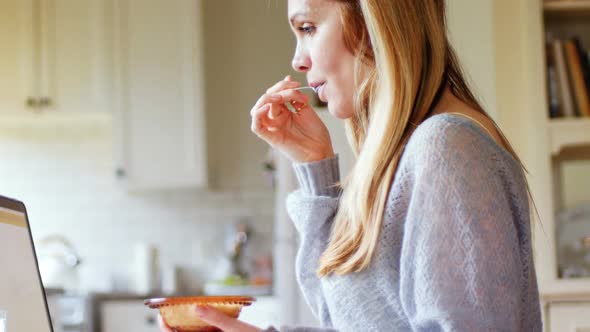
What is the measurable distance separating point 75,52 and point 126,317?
135cm

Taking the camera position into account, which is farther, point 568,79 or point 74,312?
point 74,312

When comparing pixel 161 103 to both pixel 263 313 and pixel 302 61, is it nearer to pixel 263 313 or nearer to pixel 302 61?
pixel 263 313

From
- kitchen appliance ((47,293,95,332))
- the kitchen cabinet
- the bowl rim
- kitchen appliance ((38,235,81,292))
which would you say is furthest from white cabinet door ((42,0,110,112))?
the bowl rim

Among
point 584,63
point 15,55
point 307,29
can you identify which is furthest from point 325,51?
point 15,55

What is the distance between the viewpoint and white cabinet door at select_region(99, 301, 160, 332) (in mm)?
4727

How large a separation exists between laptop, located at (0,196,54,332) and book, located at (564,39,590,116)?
2.39m

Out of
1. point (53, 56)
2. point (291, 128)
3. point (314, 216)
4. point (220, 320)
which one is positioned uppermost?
point (53, 56)

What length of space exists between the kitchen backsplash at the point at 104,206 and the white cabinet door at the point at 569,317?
7.80ft

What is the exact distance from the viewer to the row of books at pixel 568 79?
3207 millimetres

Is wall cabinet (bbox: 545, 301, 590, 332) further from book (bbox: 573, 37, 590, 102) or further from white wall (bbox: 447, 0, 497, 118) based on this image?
book (bbox: 573, 37, 590, 102)

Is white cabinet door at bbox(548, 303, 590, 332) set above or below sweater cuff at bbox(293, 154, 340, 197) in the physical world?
below

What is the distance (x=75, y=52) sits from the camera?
5.00m

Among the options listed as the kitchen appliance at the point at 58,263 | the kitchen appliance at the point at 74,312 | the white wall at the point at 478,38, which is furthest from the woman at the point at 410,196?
the kitchen appliance at the point at 58,263

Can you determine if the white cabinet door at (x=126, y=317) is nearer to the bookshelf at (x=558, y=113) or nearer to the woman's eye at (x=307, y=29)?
the bookshelf at (x=558, y=113)
